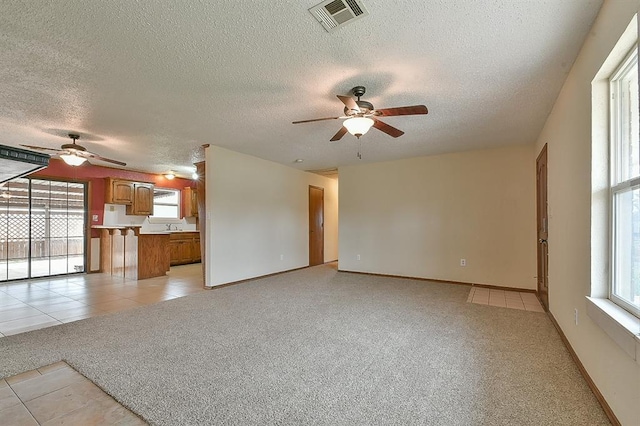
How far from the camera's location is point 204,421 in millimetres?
1615

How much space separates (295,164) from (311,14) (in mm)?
4641

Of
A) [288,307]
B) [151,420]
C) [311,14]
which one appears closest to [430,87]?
[311,14]

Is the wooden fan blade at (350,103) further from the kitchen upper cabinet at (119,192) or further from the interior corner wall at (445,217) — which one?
the kitchen upper cabinet at (119,192)

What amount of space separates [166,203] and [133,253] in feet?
8.43

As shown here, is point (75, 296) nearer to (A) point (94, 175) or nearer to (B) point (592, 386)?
(A) point (94, 175)

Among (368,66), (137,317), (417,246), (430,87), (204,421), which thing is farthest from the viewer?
(417,246)

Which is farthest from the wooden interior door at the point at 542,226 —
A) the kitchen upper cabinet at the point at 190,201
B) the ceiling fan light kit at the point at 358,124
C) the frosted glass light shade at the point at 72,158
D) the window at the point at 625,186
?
the kitchen upper cabinet at the point at 190,201

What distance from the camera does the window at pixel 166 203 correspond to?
26.0 feet

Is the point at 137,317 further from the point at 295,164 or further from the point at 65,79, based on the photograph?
the point at 295,164

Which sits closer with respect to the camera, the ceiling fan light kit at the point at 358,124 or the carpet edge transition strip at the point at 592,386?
the carpet edge transition strip at the point at 592,386

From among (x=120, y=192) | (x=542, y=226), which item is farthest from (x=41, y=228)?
(x=542, y=226)

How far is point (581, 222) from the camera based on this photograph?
7.20 ft

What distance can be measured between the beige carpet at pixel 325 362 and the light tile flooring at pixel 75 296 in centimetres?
42

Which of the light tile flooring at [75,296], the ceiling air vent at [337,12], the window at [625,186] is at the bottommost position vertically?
the light tile flooring at [75,296]
